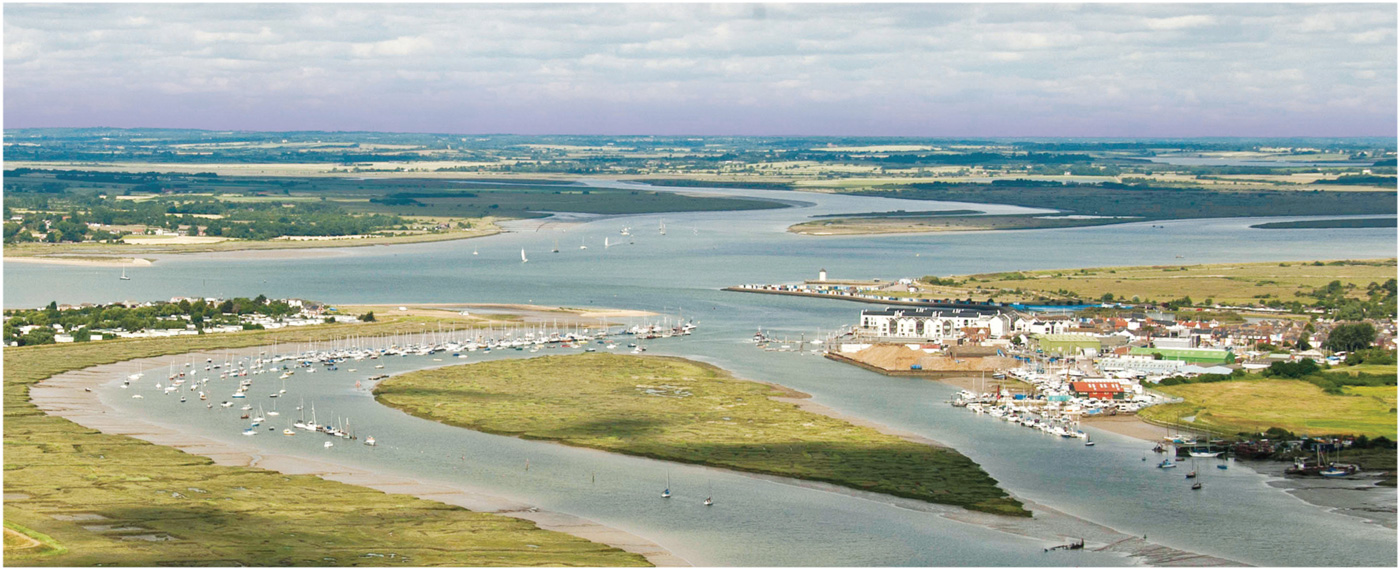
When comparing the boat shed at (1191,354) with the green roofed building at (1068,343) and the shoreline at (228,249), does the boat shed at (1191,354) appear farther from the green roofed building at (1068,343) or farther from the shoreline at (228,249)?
the shoreline at (228,249)

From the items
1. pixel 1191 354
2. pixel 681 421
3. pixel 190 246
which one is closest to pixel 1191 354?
pixel 1191 354

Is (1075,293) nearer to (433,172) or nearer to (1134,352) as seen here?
(1134,352)

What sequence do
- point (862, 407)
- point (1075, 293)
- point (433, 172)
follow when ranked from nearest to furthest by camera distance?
point (862, 407) < point (1075, 293) < point (433, 172)

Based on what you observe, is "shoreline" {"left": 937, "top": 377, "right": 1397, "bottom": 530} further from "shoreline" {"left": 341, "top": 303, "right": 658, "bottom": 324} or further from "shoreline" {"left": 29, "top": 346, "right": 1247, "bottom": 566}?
"shoreline" {"left": 341, "top": 303, "right": 658, "bottom": 324}

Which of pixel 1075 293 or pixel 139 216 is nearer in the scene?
pixel 1075 293

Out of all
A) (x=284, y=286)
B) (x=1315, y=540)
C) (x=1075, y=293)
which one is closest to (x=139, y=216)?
(x=284, y=286)

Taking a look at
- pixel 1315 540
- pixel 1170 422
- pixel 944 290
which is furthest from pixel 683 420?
pixel 944 290

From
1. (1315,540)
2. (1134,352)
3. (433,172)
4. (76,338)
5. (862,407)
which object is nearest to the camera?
(1315,540)

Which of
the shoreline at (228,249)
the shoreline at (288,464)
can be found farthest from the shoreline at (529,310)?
the shoreline at (228,249)

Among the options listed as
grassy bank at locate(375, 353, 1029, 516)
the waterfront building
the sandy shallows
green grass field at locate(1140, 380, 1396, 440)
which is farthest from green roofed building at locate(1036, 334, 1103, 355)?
the sandy shallows
